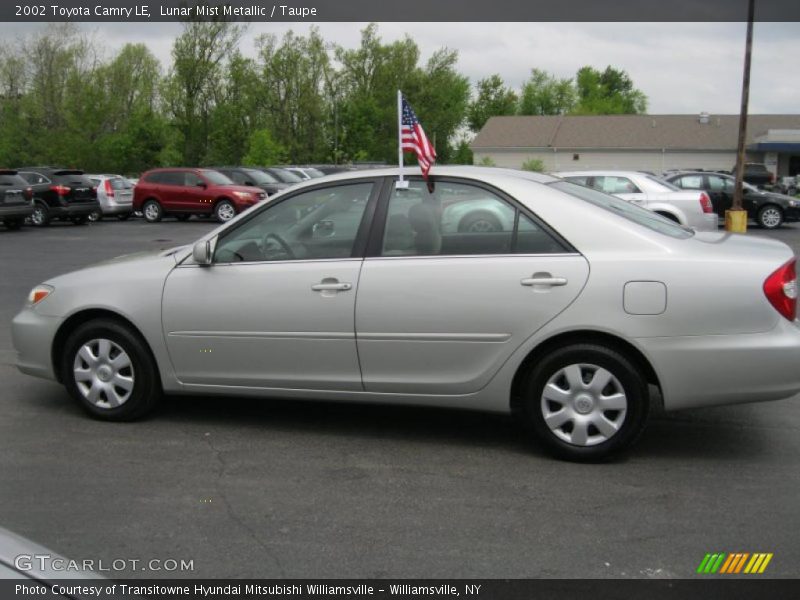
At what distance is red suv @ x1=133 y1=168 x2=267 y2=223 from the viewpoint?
27.1 meters

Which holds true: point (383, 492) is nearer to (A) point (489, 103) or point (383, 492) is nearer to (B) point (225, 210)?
(B) point (225, 210)

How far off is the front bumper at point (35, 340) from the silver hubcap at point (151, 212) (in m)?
22.9

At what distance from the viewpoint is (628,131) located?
66312mm

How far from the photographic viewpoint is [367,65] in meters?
74.2

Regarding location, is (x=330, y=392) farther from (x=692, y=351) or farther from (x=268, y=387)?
(x=692, y=351)

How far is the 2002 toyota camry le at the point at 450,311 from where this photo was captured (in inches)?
189

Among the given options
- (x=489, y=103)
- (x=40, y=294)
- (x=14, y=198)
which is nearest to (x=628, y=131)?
(x=489, y=103)

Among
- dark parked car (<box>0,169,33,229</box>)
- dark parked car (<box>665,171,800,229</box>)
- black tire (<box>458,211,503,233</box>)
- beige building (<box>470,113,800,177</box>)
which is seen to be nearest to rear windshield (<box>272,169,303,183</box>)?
dark parked car (<box>0,169,33,229</box>)

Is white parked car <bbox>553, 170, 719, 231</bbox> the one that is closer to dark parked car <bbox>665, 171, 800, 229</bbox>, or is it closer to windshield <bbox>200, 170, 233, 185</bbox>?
dark parked car <bbox>665, 171, 800, 229</bbox>

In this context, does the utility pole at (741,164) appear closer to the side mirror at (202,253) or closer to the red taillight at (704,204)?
the red taillight at (704,204)

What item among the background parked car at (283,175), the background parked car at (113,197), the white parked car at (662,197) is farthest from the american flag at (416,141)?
the background parked car at (283,175)

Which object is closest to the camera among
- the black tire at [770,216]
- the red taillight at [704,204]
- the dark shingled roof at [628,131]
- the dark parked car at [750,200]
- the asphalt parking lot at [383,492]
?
the asphalt parking lot at [383,492]

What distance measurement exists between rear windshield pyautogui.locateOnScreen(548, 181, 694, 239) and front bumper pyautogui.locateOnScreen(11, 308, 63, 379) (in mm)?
3339

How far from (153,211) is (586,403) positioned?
2513 cm
